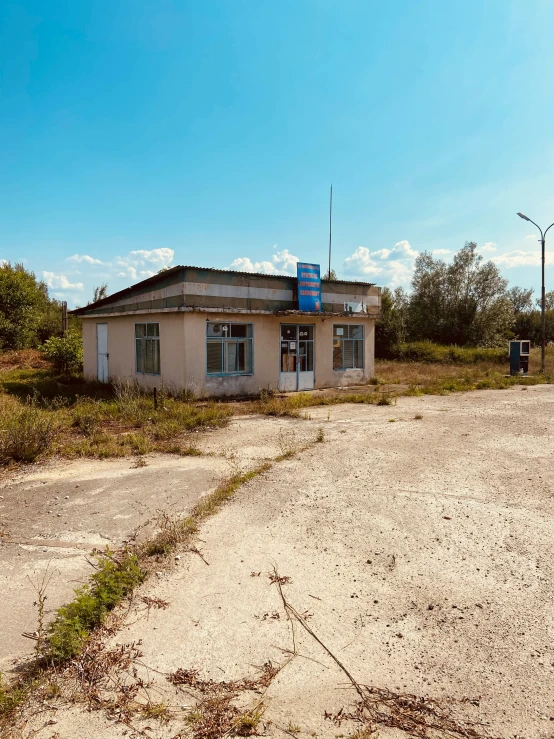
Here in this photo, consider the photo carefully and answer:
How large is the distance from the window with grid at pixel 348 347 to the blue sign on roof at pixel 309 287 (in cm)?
186

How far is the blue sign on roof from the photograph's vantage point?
1605 cm

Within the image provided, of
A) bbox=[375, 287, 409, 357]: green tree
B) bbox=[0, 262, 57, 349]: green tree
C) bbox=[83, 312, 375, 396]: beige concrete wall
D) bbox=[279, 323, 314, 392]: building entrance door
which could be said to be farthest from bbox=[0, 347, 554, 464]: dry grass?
bbox=[375, 287, 409, 357]: green tree

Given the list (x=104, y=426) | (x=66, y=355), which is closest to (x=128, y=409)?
(x=104, y=426)

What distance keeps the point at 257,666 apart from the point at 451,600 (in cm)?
164

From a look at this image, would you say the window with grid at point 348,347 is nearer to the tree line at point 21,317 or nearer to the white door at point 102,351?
the white door at point 102,351

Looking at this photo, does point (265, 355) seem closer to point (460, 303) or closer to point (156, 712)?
point (156, 712)

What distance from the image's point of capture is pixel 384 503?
580 centimetres

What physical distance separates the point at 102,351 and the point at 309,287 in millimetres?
8425

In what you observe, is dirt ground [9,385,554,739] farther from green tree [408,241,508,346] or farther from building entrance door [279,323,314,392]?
green tree [408,241,508,346]

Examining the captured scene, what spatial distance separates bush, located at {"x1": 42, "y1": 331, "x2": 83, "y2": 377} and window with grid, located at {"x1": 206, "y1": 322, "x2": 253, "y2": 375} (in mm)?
9684

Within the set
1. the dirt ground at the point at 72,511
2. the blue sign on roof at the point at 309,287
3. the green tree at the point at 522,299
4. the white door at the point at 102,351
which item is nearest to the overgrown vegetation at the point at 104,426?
the dirt ground at the point at 72,511

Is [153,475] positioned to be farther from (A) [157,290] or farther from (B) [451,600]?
(A) [157,290]

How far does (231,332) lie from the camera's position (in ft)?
49.8

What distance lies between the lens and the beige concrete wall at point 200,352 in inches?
560
